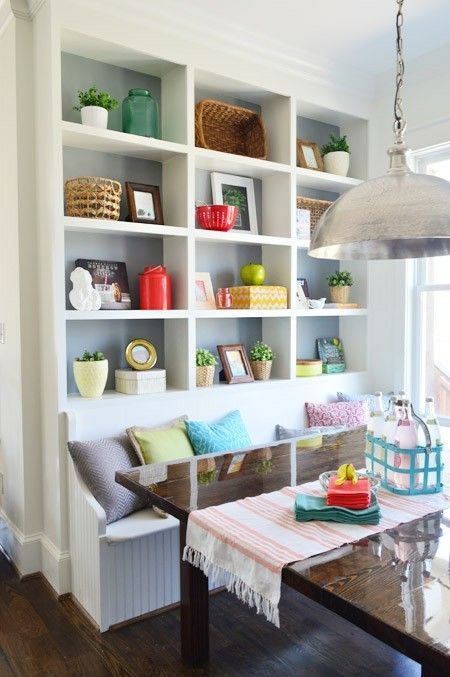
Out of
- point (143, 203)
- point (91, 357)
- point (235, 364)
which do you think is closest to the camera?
point (91, 357)

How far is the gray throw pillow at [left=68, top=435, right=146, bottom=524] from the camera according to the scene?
2.34 meters

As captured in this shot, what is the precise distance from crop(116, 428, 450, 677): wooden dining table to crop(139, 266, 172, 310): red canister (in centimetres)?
94

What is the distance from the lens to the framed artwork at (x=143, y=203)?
110 inches

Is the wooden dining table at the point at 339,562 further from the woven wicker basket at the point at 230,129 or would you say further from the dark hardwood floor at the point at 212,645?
the woven wicker basket at the point at 230,129

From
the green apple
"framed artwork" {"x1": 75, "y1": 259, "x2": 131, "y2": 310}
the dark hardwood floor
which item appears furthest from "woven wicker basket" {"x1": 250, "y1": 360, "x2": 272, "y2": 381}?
the dark hardwood floor

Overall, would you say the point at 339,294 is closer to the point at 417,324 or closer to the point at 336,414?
the point at 417,324

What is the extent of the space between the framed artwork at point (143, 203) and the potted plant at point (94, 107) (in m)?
0.34

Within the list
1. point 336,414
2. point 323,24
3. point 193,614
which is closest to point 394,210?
point 193,614

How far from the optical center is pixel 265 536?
1.41m

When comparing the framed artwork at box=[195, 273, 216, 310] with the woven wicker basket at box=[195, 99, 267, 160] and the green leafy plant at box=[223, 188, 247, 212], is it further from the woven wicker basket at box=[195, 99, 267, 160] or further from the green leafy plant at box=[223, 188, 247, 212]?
the woven wicker basket at box=[195, 99, 267, 160]

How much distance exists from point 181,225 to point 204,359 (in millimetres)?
710

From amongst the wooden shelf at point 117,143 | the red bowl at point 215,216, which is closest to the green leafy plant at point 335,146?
the red bowl at point 215,216

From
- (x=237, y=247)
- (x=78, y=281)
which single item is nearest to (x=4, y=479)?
(x=78, y=281)

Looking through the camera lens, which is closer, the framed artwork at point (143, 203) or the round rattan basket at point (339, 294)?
the framed artwork at point (143, 203)
